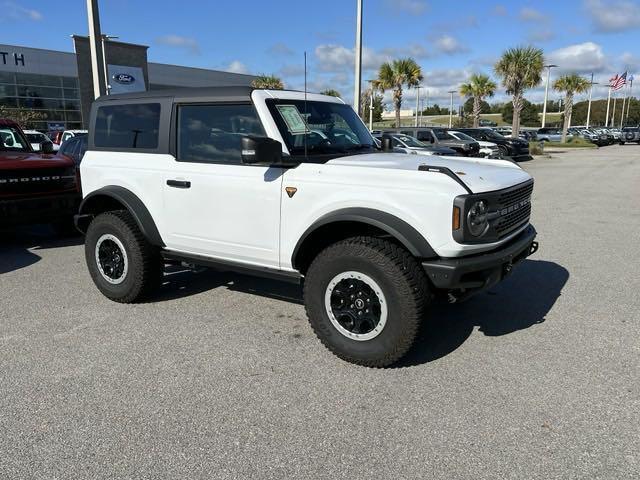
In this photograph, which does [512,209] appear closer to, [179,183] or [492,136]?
[179,183]

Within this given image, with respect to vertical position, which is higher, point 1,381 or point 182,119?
point 182,119

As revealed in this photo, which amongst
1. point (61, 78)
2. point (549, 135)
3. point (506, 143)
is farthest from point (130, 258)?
point (549, 135)

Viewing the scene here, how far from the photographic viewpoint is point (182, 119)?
14.6 feet

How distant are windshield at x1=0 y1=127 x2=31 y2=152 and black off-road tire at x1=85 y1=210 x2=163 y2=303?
15.7 feet

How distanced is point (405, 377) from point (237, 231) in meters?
1.70

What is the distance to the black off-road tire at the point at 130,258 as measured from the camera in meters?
4.76

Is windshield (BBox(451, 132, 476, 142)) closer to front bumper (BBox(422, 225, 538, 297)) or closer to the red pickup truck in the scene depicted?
the red pickup truck

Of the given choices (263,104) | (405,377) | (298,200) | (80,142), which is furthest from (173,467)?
(80,142)

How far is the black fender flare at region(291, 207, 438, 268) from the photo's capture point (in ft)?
10.9

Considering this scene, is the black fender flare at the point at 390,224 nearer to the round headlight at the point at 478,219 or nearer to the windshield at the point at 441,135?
the round headlight at the point at 478,219

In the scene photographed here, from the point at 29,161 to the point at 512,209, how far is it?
6.65 m

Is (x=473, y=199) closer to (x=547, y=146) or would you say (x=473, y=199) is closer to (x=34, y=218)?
(x=34, y=218)

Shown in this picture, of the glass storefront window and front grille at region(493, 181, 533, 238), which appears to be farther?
the glass storefront window

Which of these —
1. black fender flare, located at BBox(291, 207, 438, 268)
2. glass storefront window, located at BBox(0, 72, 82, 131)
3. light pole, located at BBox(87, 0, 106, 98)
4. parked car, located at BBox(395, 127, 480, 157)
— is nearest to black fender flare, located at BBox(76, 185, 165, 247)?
black fender flare, located at BBox(291, 207, 438, 268)
